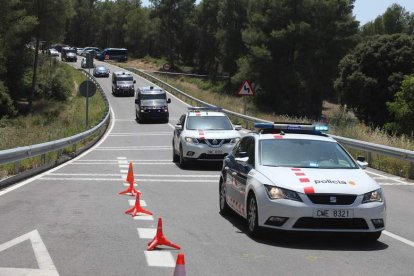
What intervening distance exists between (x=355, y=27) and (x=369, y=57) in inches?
611

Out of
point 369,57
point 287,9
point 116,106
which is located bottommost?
point 116,106

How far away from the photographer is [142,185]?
1516cm

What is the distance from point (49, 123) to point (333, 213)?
45691mm

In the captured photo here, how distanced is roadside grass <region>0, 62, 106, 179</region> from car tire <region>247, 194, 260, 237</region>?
8.24m

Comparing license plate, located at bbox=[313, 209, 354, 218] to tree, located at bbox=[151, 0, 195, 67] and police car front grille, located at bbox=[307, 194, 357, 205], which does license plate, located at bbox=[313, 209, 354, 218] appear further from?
tree, located at bbox=[151, 0, 195, 67]

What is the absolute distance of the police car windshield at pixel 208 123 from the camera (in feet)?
66.4

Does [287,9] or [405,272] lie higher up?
[287,9]

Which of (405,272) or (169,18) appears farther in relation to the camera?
(169,18)

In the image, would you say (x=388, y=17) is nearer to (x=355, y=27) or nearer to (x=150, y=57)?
(x=355, y=27)

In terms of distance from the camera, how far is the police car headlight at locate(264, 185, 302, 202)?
826 centimetres

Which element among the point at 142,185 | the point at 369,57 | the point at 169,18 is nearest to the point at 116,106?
the point at 369,57

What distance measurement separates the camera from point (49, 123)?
51562mm

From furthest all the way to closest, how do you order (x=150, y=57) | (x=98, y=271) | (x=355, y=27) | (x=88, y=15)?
(x=88, y=15) → (x=150, y=57) → (x=355, y=27) → (x=98, y=271)

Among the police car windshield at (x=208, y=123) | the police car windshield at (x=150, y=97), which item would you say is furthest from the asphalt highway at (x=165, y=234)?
the police car windshield at (x=150, y=97)
